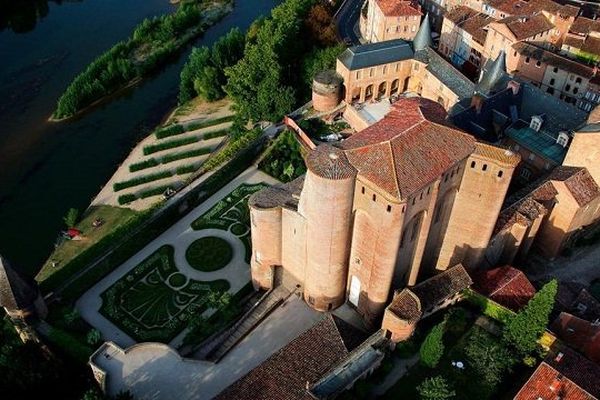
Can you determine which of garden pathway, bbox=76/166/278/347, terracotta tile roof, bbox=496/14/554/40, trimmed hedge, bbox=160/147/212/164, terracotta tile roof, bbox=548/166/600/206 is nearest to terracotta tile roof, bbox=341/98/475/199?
terracotta tile roof, bbox=548/166/600/206

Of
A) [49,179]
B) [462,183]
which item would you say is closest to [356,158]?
[462,183]

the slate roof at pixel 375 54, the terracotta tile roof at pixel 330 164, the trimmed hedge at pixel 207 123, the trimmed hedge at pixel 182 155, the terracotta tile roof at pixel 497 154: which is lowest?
the trimmed hedge at pixel 207 123

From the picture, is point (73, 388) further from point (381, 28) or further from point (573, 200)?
point (381, 28)

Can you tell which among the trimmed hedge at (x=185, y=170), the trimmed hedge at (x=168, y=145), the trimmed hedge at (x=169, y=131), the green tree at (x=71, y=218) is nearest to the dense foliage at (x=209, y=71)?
the trimmed hedge at (x=169, y=131)

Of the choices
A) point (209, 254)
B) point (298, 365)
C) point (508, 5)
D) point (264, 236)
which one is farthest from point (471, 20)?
point (298, 365)

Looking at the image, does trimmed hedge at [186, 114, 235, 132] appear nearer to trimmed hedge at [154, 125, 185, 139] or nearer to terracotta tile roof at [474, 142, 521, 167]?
trimmed hedge at [154, 125, 185, 139]

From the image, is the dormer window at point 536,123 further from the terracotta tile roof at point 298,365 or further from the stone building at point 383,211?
the terracotta tile roof at point 298,365
